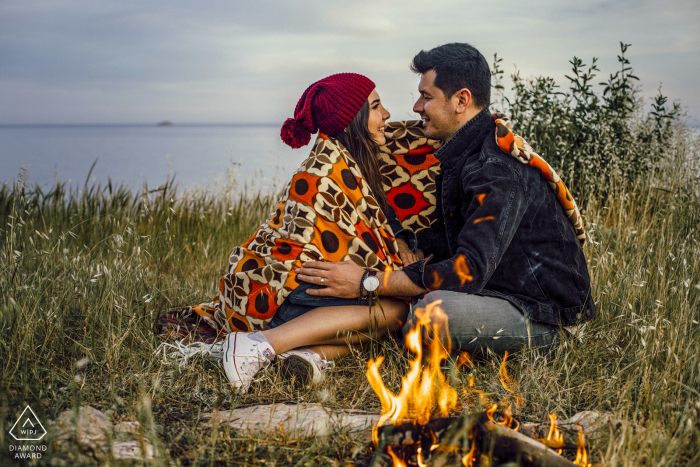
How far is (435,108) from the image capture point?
2.69 m

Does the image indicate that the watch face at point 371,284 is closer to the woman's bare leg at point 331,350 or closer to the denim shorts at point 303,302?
the denim shorts at point 303,302

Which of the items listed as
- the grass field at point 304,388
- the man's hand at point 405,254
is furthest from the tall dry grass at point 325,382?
the man's hand at point 405,254

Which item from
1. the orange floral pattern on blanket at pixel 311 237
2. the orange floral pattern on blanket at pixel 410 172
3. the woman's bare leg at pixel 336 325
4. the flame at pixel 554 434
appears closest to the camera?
→ the flame at pixel 554 434

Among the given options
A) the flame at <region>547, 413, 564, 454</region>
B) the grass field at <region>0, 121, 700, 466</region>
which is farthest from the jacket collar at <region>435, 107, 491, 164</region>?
the flame at <region>547, 413, 564, 454</region>

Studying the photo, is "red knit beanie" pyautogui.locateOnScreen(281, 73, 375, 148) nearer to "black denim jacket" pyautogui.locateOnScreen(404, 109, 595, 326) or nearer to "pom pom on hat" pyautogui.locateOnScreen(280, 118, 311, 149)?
"pom pom on hat" pyautogui.locateOnScreen(280, 118, 311, 149)

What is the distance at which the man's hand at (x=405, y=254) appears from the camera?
9.85 ft

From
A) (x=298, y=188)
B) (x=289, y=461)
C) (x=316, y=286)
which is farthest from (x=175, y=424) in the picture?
(x=298, y=188)

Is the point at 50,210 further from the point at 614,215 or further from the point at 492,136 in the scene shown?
the point at 614,215

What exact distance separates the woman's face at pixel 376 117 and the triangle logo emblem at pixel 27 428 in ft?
6.70

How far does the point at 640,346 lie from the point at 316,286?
164 cm

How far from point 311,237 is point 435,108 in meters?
0.94

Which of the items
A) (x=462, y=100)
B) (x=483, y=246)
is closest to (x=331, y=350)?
(x=483, y=246)

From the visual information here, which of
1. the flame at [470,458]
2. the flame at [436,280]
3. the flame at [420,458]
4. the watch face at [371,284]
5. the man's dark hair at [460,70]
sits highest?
the man's dark hair at [460,70]

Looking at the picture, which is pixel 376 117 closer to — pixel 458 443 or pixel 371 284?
pixel 371 284
